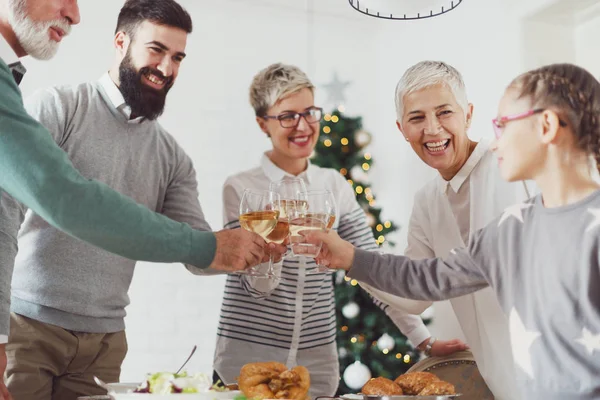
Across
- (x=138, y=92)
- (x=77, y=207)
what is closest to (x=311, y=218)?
(x=77, y=207)

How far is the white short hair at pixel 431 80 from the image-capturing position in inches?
70.7

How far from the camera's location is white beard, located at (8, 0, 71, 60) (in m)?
1.67

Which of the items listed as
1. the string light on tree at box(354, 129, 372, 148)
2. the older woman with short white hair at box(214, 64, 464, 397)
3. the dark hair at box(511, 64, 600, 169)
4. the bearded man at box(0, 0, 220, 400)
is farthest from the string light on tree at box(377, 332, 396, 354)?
the dark hair at box(511, 64, 600, 169)

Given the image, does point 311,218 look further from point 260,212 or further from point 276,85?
point 276,85

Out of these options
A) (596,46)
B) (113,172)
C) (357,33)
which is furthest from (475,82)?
(113,172)

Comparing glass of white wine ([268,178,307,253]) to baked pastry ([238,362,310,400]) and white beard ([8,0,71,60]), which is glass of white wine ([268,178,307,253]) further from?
white beard ([8,0,71,60])

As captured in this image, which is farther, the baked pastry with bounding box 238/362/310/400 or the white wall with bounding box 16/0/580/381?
the white wall with bounding box 16/0/580/381

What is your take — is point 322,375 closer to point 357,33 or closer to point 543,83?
point 543,83

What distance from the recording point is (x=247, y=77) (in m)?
4.50

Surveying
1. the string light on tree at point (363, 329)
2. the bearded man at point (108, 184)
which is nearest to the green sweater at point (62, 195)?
the bearded man at point (108, 184)

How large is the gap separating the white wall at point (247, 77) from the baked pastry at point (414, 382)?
2396 mm

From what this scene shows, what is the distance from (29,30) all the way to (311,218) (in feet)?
2.97

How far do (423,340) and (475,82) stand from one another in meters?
2.07

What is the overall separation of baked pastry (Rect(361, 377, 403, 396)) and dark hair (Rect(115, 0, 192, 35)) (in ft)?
4.59
